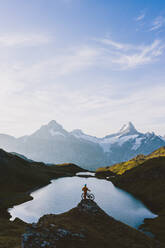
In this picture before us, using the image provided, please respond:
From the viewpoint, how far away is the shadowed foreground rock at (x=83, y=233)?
25453 mm

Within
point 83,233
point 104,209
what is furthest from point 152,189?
point 83,233

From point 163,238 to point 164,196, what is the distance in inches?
1944

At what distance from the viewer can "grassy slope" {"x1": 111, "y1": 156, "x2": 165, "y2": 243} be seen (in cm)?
6641

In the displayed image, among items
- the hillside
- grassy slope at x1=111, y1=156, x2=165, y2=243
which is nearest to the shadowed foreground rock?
grassy slope at x1=111, y1=156, x2=165, y2=243

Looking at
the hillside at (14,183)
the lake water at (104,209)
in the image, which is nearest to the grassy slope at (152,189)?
the lake water at (104,209)

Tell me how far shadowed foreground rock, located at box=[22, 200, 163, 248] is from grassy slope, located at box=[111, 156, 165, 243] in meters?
29.3

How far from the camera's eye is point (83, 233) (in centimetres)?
2894

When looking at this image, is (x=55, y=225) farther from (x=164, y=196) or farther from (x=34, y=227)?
(x=164, y=196)

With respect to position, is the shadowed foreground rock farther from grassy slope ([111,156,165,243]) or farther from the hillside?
the hillside

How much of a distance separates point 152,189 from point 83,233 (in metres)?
100

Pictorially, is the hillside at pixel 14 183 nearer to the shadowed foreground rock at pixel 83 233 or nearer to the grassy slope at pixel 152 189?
the grassy slope at pixel 152 189

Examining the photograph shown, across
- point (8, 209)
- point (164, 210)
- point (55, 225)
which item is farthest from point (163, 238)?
point (8, 209)

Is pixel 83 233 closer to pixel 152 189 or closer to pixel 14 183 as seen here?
pixel 152 189

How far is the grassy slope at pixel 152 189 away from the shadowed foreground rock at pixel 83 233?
96.3 ft
